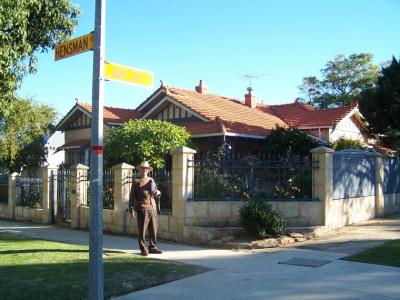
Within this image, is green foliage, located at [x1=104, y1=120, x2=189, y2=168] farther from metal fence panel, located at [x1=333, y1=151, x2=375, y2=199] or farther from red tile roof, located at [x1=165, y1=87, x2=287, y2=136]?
metal fence panel, located at [x1=333, y1=151, x2=375, y2=199]

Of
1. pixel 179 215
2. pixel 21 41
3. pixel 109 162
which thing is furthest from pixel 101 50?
pixel 109 162

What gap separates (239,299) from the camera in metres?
6.34

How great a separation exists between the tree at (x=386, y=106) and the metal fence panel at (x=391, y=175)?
2702 mm

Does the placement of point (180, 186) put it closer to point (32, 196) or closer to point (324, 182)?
point (324, 182)

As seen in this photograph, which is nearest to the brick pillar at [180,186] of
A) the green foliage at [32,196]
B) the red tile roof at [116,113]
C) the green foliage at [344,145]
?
the green foliage at [32,196]

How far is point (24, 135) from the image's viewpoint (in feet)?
83.8

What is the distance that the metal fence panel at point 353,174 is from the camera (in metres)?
12.7

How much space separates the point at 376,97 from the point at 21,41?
14.4 m

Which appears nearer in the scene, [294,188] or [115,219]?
[294,188]

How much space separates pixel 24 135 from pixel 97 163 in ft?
70.8

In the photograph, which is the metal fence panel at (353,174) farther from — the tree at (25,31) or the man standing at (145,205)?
the tree at (25,31)

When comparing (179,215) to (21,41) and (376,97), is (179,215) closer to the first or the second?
(21,41)

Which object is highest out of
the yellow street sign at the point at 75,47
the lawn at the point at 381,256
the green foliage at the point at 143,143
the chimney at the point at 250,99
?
the chimney at the point at 250,99

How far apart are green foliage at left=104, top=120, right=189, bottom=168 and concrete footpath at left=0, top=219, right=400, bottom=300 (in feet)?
14.3
